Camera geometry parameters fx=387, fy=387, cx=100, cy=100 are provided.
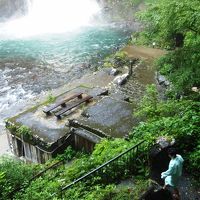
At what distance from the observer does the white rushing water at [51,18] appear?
120 feet

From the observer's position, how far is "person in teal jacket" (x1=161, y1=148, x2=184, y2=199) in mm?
8938

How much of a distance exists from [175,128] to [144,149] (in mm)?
1239

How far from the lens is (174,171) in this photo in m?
8.98

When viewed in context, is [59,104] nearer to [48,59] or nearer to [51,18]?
[48,59]

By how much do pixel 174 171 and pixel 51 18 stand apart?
3376 centimetres

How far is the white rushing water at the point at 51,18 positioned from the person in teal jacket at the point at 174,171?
27.8m

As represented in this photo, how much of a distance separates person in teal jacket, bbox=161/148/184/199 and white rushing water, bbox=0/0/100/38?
27821mm

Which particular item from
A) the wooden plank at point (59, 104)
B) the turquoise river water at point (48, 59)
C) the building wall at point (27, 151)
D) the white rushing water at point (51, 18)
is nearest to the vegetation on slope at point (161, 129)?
the building wall at point (27, 151)

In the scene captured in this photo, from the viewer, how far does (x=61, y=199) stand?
30.3 ft

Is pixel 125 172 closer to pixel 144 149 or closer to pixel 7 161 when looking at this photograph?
pixel 144 149

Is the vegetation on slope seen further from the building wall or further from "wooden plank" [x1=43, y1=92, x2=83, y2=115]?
"wooden plank" [x1=43, y1=92, x2=83, y2=115]

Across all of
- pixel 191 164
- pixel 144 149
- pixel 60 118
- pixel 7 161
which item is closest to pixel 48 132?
pixel 60 118

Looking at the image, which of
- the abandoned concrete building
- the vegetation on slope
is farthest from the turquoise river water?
the vegetation on slope

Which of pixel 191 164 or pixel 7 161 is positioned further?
pixel 7 161
